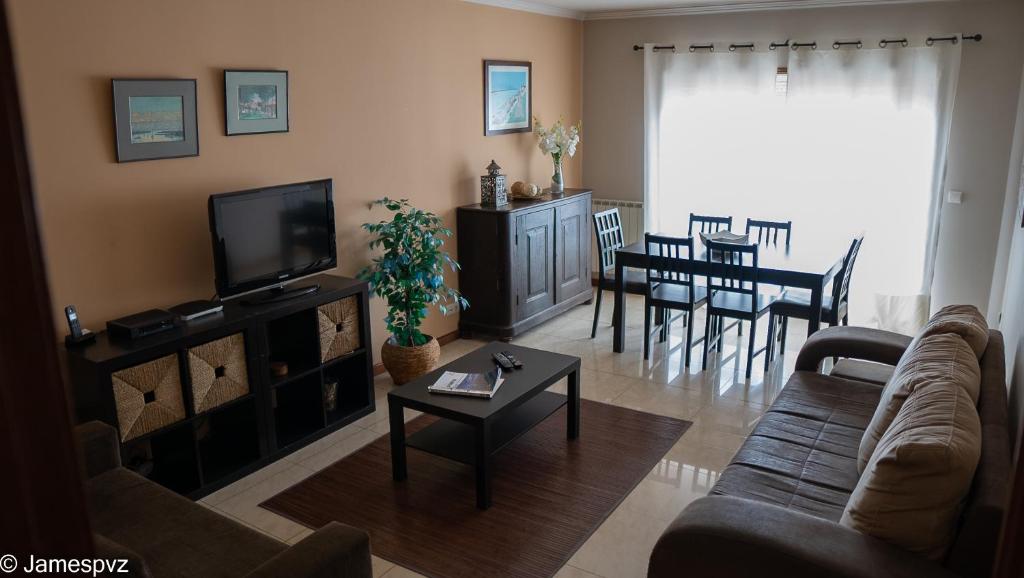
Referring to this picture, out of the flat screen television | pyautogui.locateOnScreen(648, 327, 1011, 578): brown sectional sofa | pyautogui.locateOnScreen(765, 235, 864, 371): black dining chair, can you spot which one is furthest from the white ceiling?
pyautogui.locateOnScreen(648, 327, 1011, 578): brown sectional sofa

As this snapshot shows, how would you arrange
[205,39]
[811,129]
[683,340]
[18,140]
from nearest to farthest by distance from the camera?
[18,140] < [205,39] < [683,340] < [811,129]

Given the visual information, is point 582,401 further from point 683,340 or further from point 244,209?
point 244,209

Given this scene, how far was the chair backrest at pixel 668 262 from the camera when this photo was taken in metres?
4.94

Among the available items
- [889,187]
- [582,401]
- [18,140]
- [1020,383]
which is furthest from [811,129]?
[18,140]

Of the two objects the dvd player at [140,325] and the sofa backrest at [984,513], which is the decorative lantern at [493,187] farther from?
the sofa backrest at [984,513]

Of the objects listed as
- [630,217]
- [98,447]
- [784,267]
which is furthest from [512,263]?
[98,447]

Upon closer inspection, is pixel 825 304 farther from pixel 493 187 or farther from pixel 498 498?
pixel 498 498

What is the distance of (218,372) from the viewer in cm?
354

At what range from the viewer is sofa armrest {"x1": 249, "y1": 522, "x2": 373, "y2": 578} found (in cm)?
212

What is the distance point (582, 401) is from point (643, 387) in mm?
458

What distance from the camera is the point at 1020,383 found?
8.55 ft

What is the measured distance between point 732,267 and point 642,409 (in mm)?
1072

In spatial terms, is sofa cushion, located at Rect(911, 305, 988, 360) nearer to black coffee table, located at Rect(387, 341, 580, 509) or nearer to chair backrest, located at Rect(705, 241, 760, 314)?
chair backrest, located at Rect(705, 241, 760, 314)

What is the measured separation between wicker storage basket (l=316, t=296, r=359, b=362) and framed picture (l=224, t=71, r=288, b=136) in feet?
3.26
